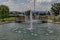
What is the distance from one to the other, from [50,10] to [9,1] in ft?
16.3

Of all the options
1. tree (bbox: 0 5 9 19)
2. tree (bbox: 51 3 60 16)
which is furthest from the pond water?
tree (bbox: 51 3 60 16)

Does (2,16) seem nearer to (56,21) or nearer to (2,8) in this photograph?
(2,8)

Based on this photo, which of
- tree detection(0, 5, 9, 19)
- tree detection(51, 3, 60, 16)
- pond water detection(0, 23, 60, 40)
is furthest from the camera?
tree detection(51, 3, 60, 16)

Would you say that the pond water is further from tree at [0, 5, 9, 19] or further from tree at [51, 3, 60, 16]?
tree at [51, 3, 60, 16]

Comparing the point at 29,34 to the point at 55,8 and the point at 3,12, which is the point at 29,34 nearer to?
the point at 3,12

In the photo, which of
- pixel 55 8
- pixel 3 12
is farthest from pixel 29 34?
pixel 55 8

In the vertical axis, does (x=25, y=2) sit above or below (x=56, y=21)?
above

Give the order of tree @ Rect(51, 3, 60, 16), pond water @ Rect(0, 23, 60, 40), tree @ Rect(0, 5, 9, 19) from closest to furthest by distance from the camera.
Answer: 1. pond water @ Rect(0, 23, 60, 40)
2. tree @ Rect(0, 5, 9, 19)
3. tree @ Rect(51, 3, 60, 16)

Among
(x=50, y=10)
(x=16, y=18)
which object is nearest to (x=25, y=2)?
(x=50, y=10)

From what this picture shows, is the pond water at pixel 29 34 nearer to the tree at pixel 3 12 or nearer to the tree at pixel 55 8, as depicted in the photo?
the tree at pixel 3 12

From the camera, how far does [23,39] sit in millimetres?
7520

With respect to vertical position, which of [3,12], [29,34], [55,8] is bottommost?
[29,34]

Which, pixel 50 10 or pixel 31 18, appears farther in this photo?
pixel 50 10

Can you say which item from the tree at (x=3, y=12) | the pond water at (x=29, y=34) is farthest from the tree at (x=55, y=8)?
the pond water at (x=29, y=34)
